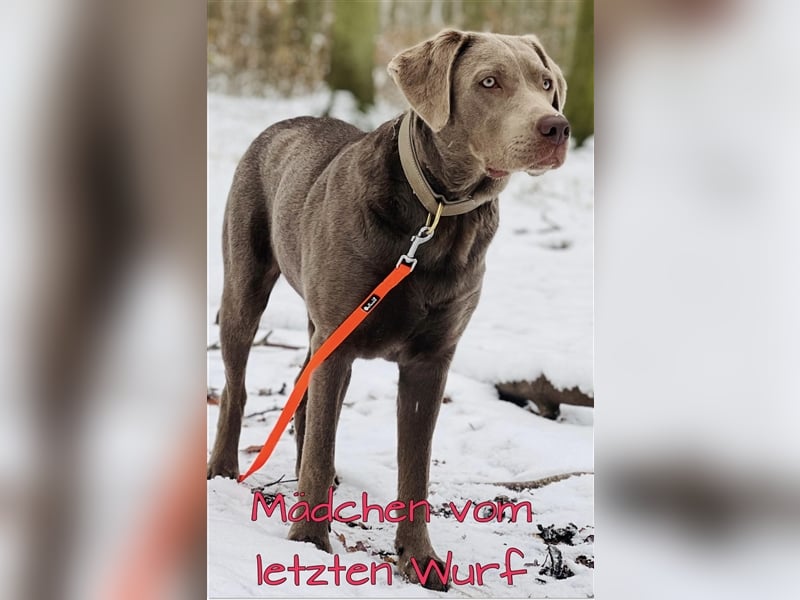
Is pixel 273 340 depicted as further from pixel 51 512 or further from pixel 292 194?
pixel 51 512

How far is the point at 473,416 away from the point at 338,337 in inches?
16.7

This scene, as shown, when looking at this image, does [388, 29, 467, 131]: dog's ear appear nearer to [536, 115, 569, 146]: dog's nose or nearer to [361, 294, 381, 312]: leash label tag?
[536, 115, 569, 146]: dog's nose

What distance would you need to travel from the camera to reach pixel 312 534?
6.70ft

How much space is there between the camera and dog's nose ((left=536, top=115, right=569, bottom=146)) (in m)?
1.74

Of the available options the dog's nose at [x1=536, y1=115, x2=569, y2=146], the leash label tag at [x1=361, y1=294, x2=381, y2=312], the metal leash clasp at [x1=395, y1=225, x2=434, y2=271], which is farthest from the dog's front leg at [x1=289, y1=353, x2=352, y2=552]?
the dog's nose at [x1=536, y1=115, x2=569, y2=146]

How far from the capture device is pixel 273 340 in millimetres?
2207

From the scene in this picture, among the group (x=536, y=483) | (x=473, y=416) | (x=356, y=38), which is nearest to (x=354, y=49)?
(x=356, y=38)

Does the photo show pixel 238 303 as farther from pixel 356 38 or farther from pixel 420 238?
pixel 356 38

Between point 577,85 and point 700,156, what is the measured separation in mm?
327

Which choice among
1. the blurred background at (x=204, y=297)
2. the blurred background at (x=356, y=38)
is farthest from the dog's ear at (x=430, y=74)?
the blurred background at (x=204, y=297)

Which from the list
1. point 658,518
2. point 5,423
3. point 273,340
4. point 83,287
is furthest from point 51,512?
point 658,518

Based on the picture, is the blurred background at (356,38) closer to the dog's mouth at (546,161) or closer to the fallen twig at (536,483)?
the dog's mouth at (546,161)

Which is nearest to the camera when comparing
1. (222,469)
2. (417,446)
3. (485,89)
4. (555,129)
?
(555,129)

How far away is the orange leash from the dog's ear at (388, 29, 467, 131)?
9.9 inches
